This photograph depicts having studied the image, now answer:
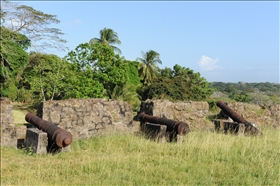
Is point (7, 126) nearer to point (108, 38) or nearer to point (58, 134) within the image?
point (58, 134)

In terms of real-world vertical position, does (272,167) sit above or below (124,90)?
below

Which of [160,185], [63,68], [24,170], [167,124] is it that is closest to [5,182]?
[24,170]

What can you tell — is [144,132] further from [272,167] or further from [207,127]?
[272,167]

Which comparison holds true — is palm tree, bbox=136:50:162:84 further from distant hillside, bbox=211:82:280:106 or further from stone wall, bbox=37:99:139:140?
stone wall, bbox=37:99:139:140

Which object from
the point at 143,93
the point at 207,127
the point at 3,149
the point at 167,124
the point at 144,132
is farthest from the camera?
the point at 143,93

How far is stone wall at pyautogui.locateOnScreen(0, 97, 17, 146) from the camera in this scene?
388 inches

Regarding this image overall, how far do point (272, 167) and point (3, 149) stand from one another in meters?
6.77

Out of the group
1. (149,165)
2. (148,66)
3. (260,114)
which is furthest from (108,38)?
(149,165)

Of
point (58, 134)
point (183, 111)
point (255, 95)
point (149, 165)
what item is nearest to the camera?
point (149, 165)

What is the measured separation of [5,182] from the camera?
20.5 ft

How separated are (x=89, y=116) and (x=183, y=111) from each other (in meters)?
4.09

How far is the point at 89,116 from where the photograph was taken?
11.4 meters

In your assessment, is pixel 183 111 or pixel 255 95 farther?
pixel 255 95

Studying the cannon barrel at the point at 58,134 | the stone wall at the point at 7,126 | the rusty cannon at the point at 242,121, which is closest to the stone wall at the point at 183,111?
the rusty cannon at the point at 242,121
